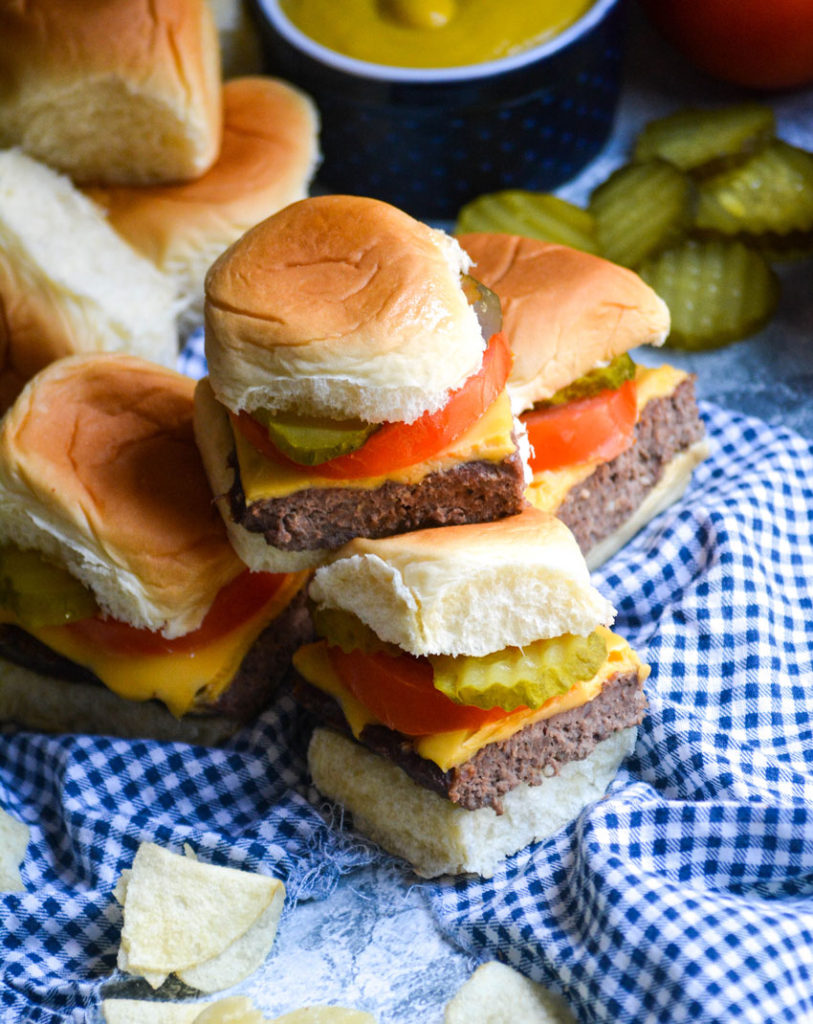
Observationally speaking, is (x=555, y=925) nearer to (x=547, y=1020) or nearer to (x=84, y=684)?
(x=547, y=1020)

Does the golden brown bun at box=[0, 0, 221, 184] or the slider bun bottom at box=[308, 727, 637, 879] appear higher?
the golden brown bun at box=[0, 0, 221, 184]

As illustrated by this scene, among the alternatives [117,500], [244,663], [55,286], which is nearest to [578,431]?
[244,663]

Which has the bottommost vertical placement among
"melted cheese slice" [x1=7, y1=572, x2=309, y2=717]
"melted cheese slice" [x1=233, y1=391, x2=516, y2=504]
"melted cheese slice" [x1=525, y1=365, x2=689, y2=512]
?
"melted cheese slice" [x1=7, y1=572, x2=309, y2=717]

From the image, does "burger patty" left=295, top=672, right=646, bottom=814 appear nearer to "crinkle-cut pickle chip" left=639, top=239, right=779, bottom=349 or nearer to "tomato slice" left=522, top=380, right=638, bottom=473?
"tomato slice" left=522, top=380, right=638, bottom=473

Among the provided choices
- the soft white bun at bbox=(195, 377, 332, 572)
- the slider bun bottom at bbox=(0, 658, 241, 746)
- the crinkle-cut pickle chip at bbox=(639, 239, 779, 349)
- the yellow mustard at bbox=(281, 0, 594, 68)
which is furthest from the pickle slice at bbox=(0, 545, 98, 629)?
the yellow mustard at bbox=(281, 0, 594, 68)

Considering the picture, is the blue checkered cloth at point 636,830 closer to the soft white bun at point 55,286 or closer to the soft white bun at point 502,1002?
the soft white bun at point 502,1002

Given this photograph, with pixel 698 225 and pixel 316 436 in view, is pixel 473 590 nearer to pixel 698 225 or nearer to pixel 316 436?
pixel 316 436

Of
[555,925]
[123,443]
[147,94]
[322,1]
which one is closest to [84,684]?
[123,443]

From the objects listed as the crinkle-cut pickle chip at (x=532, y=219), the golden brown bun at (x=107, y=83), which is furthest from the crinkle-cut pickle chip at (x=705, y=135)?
the golden brown bun at (x=107, y=83)
